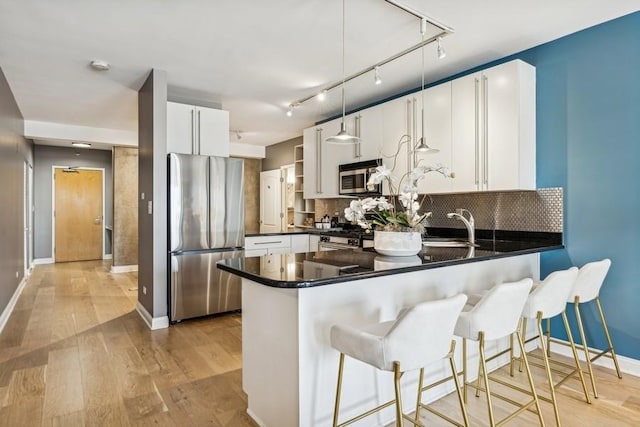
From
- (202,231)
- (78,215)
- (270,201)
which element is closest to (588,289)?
(202,231)

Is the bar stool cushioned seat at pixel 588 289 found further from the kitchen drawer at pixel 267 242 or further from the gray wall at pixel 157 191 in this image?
the gray wall at pixel 157 191

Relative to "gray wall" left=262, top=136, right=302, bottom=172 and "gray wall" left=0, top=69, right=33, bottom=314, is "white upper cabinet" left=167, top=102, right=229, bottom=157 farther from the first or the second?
"gray wall" left=262, top=136, right=302, bottom=172

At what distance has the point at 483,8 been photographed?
2.59 metres

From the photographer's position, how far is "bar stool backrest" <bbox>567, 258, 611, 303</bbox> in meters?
2.44

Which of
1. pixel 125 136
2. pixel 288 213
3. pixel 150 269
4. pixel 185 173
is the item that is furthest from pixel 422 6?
pixel 125 136

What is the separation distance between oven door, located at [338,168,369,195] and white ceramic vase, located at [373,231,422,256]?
215cm

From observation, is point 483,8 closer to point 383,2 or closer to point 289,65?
point 383,2

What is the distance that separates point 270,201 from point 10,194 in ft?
13.7

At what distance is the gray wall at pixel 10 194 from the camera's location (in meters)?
3.81

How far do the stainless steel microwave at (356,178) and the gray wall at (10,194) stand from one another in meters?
3.66

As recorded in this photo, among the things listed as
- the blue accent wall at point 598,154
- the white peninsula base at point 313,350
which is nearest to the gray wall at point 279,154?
the blue accent wall at point 598,154

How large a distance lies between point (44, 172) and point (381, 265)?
8.59m

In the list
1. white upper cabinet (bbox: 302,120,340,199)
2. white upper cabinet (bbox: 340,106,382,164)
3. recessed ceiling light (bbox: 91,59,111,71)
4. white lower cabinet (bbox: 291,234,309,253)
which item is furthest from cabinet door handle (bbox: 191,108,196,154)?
white upper cabinet (bbox: 340,106,382,164)

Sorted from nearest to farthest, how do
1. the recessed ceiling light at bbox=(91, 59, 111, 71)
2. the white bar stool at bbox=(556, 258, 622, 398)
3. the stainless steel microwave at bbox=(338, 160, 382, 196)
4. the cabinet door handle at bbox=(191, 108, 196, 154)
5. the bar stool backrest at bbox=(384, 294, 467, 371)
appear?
the bar stool backrest at bbox=(384, 294, 467, 371)
the white bar stool at bbox=(556, 258, 622, 398)
the recessed ceiling light at bbox=(91, 59, 111, 71)
the cabinet door handle at bbox=(191, 108, 196, 154)
the stainless steel microwave at bbox=(338, 160, 382, 196)
